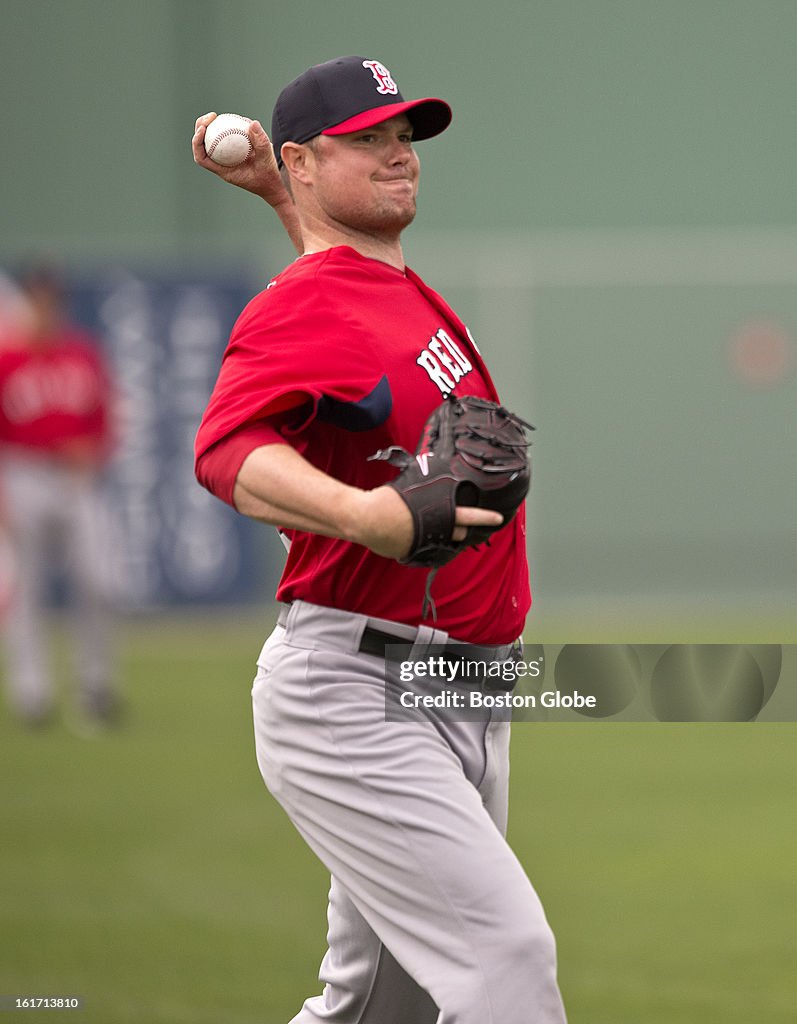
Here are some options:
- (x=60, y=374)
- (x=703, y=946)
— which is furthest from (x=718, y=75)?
(x=703, y=946)

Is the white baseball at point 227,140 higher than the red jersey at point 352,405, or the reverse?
the white baseball at point 227,140

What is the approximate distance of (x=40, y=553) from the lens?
10195mm

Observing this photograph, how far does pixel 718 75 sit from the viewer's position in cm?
1819

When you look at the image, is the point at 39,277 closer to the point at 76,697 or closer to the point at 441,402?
the point at 76,697

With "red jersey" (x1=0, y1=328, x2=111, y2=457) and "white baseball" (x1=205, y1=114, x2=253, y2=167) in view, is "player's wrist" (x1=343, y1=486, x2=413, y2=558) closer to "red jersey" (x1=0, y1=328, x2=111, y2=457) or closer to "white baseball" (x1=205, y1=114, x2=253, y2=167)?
"white baseball" (x1=205, y1=114, x2=253, y2=167)

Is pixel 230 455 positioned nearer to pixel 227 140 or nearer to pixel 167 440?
pixel 227 140

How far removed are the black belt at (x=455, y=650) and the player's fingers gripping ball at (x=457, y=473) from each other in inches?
12.5

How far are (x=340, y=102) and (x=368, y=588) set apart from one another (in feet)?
3.34

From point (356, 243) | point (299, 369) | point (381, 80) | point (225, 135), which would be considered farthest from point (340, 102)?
point (299, 369)

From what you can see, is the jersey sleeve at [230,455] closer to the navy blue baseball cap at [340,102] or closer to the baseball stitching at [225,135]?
the navy blue baseball cap at [340,102]

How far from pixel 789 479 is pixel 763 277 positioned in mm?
1930

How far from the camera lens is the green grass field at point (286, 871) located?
5.16 metres

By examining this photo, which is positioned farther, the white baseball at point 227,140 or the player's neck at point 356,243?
the white baseball at point 227,140

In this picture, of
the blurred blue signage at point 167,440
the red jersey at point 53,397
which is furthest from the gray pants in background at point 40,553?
the blurred blue signage at point 167,440
